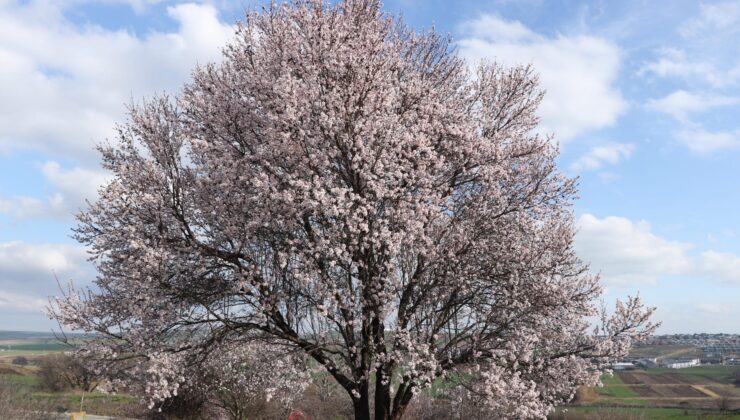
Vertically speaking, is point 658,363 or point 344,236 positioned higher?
point 344,236

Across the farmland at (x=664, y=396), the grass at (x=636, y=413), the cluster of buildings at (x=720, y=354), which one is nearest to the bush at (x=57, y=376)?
the grass at (x=636, y=413)

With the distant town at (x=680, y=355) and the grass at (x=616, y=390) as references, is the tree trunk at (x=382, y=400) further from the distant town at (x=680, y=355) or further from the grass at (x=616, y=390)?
the distant town at (x=680, y=355)

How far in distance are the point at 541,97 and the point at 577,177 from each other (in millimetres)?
3257

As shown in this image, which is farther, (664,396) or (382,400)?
(664,396)

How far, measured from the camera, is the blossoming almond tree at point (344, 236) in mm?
14906

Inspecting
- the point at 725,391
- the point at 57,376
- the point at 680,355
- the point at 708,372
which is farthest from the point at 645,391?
the point at 57,376

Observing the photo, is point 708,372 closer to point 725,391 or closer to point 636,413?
point 725,391

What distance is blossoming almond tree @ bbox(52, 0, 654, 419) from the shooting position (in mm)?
14906

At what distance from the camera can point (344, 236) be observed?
14633 mm

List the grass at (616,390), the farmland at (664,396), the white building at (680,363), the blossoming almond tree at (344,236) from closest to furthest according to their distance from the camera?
the blossoming almond tree at (344,236) → the farmland at (664,396) → the grass at (616,390) → the white building at (680,363)

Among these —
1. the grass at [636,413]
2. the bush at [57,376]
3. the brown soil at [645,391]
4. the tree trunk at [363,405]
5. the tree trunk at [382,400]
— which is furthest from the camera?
the brown soil at [645,391]

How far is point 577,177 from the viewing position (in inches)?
698

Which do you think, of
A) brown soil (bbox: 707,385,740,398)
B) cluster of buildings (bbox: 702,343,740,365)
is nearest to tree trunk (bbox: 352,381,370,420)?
brown soil (bbox: 707,385,740,398)

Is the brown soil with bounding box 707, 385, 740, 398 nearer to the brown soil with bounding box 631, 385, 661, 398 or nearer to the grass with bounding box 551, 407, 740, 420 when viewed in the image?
the brown soil with bounding box 631, 385, 661, 398
